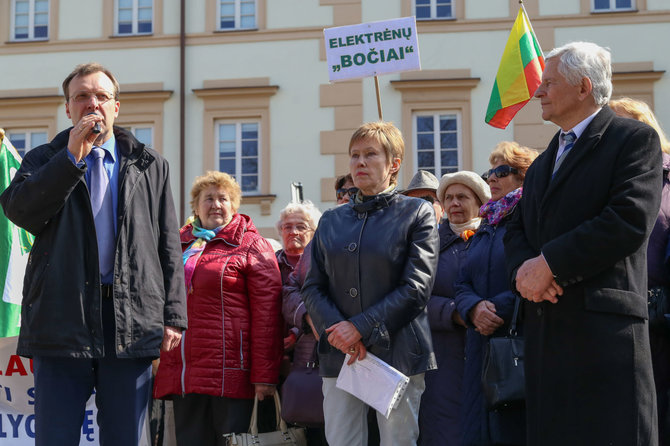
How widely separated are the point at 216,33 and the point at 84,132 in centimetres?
1318

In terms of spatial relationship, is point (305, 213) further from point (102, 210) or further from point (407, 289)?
point (102, 210)

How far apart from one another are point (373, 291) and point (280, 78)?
12.4m

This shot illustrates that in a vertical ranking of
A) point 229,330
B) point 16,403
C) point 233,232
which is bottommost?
point 16,403

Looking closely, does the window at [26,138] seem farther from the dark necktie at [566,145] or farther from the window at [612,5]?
the dark necktie at [566,145]

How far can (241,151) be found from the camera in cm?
1576

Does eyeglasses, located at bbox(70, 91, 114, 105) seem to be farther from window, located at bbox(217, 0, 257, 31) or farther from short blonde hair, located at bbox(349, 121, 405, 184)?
window, located at bbox(217, 0, 257, 31)

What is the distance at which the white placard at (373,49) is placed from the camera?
7.41m

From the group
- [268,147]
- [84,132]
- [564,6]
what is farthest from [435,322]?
[564,6]

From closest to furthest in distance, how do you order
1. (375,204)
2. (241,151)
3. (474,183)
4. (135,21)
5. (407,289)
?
1. (407,289)
2. (375,204)
3. (474,183)
4. (241,151)
5. (135,21)

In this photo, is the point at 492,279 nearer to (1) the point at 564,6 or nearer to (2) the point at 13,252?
(2) the point at 13,252

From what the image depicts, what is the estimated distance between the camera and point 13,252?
523 centimetres

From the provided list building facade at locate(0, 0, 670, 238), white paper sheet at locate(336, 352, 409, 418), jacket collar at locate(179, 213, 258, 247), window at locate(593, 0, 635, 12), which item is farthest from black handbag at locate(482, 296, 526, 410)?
window at locate(593, 0, 635, 12)

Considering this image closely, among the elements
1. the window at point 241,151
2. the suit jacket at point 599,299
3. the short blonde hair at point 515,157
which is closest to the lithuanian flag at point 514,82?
the short blonde hair at point 515,157

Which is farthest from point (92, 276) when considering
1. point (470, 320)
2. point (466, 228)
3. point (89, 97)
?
point (466, 228)
